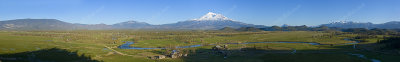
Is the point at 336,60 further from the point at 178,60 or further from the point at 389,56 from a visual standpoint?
the point at 178,60

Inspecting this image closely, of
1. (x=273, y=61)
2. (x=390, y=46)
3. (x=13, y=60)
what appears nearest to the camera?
(x=13, y=60)

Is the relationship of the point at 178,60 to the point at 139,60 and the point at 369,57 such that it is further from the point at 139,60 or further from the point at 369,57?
the point at 369,57

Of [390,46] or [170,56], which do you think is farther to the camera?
[390,46]

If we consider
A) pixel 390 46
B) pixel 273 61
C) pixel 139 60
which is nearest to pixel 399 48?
pixel 390 46

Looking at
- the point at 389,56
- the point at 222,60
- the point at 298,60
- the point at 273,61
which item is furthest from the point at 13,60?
the point at 389,56

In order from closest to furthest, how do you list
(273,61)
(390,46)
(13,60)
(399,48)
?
(13,60) < (273,61) < (399,48) < (390,46)

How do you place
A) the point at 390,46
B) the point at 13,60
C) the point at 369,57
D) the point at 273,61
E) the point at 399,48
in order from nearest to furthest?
the point at 13,60
the point at 273,61
the point at 369,57
the point at 399,48
the point at 390,46

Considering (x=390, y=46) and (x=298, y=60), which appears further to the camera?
(x=390, y=46)

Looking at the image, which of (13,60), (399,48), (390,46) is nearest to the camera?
(13,60)
